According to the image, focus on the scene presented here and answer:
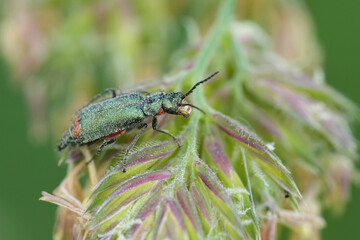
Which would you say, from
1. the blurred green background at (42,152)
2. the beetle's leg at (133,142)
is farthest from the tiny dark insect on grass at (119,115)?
the blurred green background at (42,152)

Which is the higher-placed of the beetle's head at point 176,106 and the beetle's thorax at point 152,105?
the beetle's thorax at point 152,105

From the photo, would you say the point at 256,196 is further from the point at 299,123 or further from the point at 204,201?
the point at 299,123

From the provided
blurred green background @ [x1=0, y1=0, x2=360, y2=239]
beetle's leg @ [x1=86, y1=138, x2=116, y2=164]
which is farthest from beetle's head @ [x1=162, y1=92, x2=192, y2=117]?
blurred green background @ [x1=0, y1=0, x2=360, y2=239]

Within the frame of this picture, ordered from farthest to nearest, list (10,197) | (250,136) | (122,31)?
(10,197)
(122,31)
(250,136)

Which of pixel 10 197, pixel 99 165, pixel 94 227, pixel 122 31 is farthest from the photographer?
pixel 10 197

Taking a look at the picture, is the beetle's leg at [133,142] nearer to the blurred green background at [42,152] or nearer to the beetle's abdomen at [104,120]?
the beetle's abdomen at [104,120]

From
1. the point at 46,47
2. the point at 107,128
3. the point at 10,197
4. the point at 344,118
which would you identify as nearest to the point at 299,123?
the point at 344,118

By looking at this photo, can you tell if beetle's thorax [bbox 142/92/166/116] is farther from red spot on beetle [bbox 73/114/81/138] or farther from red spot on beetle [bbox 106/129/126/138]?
red spot on beetle [bbox 73/114/81/138]
